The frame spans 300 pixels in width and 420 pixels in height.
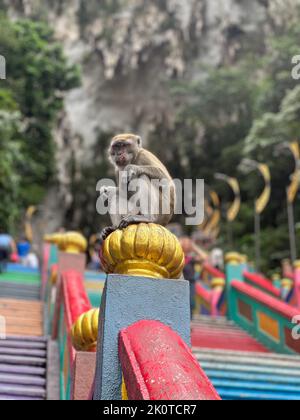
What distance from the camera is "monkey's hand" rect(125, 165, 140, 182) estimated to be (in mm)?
2863

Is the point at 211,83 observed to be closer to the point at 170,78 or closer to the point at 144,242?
the point at 170,78

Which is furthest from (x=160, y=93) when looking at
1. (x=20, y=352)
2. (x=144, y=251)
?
(x=144, y=251)

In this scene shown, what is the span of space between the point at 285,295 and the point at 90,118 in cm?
2671

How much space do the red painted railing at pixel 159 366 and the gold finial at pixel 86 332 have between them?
2.07 ft

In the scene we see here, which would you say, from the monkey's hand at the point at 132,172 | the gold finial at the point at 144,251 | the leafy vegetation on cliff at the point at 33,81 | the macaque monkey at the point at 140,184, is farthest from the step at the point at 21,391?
the leafy vegetation on cliff at the point at 33,81

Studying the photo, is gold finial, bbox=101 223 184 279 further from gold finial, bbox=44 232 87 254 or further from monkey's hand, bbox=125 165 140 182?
gold finial, bbox=44 232 87 254

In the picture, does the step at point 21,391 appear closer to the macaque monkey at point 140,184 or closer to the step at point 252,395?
the step at point 252,395

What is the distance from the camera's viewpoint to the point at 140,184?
279 cm

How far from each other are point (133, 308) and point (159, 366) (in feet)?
1.36

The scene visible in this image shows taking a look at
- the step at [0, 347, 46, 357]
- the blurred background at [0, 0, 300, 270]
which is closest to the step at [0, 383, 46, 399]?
the step at [0, 347, 46, 357]

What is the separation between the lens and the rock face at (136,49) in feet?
103

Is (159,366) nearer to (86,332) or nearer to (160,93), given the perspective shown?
(86,332)
